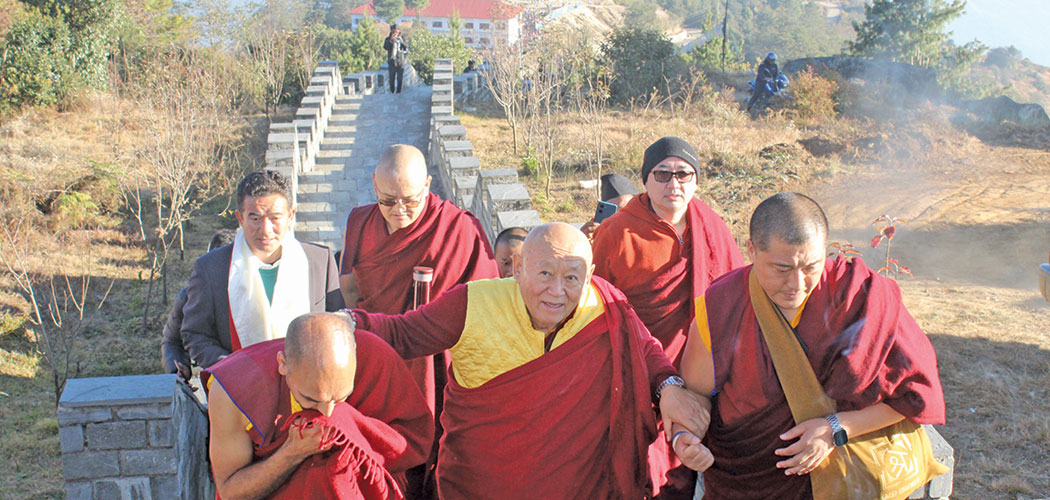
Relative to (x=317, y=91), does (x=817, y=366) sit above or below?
below

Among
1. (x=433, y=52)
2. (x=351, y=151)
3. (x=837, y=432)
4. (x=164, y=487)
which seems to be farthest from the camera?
(x=433, y=52)

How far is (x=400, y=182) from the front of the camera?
3.72 m

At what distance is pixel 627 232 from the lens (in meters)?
3.71

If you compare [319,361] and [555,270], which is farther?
[555,270]

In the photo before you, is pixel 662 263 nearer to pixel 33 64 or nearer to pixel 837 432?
pixel 837 432

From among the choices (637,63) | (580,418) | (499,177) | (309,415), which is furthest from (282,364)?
(637,63)

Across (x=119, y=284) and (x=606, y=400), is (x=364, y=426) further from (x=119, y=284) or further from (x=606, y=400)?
(x=119, y=284)

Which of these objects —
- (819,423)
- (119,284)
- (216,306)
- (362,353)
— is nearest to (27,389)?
(119,284)

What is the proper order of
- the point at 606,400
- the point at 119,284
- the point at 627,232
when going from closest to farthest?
the point at 606,400 → the point at 627,232 → the point at 119,284

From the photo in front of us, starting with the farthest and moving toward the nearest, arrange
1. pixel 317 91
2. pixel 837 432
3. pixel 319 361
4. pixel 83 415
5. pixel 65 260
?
pixel 317 91 → pixel 65 260 → pixel 83 415 → pixel 837 432 → pixel 319 361

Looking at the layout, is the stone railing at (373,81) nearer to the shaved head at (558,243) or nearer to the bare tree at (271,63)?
the bare tree at (271,63)

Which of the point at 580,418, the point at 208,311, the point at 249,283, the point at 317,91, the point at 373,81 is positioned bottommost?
the point at 580,418

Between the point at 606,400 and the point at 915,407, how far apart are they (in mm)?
989

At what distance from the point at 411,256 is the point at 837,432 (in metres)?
2.15
